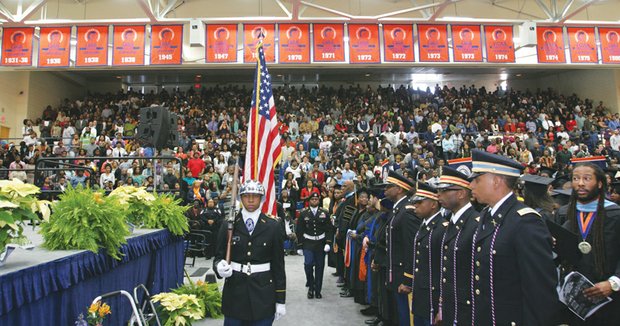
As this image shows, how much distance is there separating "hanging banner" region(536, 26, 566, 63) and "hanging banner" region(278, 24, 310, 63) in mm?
8808

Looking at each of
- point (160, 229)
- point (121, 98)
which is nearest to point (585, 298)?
point (160, 229)

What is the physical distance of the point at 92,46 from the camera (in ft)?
47.7

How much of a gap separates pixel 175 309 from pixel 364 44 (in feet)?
41.1

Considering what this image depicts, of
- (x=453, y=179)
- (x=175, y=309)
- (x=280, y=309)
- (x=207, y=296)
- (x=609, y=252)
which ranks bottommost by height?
(x=207, y=296)

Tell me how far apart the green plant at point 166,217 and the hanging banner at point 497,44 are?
13.5 m

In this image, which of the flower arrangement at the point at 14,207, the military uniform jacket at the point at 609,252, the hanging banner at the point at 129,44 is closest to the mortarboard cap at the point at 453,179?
the military uniform jacket at the point at 609,252

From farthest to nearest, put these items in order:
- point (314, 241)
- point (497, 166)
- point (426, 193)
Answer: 1. point (314, 241)
2. point (426, 193)
3. point (497, 166)

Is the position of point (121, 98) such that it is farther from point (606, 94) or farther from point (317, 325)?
point (606, 94)

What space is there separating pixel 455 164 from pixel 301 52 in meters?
10.4

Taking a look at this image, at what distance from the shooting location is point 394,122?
2092 centimetres

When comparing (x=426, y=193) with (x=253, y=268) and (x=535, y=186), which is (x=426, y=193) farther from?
(x=253, y=268)

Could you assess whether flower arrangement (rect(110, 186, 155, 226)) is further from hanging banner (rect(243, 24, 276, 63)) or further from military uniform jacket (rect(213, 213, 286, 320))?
hanging banner (rect(243, 24, 276, 63))

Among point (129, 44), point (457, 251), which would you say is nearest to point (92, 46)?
point (129, 44)

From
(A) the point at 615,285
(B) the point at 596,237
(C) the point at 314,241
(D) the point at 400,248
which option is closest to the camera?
(A) the point at 615,285
